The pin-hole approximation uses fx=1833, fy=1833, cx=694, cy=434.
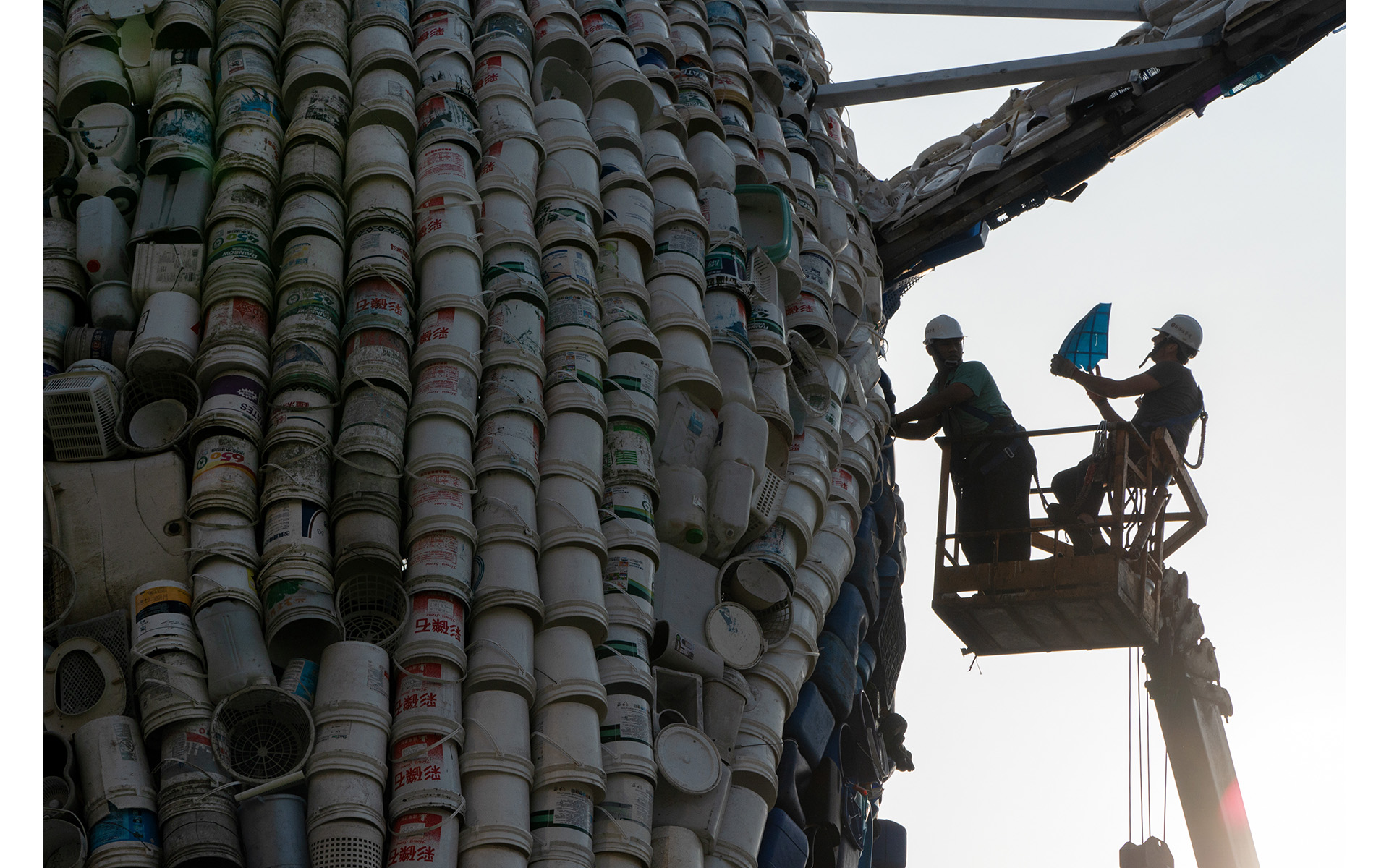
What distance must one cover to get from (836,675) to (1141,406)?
3895 millimetres

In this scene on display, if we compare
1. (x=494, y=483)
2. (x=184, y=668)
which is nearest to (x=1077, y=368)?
(x=494, y=483)

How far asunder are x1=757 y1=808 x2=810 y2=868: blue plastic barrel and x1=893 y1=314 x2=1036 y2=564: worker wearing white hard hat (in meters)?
3.48

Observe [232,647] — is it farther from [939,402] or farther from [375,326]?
[939,402]

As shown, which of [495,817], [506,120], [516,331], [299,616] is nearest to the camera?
[495,817]

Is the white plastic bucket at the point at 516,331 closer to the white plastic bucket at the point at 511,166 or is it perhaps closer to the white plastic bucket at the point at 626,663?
the white plastic bucket at the point at 511,166

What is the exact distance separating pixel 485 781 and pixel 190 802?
1.61 meters

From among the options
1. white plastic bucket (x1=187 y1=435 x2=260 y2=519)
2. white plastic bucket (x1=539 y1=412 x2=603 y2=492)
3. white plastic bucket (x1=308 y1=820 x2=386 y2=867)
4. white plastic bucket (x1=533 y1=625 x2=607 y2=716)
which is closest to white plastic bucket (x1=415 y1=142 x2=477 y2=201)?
white plastic bucket (x1=539 y1=412 x2=603 y2=492)

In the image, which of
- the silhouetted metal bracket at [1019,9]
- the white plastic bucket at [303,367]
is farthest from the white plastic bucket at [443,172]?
the silhouetted metal bracket at [1019,9]

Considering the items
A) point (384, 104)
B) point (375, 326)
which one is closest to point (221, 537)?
point (375, 326)

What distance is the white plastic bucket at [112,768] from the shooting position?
362 inches

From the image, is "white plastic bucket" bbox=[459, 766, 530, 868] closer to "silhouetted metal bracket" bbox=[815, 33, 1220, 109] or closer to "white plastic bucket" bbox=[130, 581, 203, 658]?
"white plastic bucket" bbox=[130, 581, 203, 658]

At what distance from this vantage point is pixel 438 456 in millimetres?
11164

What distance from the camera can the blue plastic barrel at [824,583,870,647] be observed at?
14.6 meters

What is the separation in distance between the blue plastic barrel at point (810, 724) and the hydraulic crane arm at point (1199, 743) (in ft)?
16.0
